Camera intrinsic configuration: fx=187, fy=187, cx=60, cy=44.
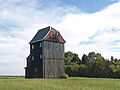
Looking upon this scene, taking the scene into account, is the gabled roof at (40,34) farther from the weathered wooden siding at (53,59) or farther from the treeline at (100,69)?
the treeline at (100,69)

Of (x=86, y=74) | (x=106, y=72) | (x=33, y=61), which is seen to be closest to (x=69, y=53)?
(x=86, y=74)

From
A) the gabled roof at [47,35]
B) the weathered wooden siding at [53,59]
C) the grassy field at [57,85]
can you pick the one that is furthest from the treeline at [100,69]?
the grassy field at [57,85]

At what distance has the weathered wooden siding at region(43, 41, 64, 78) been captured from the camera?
157 ft

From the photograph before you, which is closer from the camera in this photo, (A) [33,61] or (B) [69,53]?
(A) [33,61]

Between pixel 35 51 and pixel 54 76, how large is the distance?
8472 mm

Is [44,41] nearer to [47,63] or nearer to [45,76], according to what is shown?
[47,63]

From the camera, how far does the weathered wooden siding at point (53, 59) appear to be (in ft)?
157

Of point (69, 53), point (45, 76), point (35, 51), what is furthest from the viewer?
point (69, 53)

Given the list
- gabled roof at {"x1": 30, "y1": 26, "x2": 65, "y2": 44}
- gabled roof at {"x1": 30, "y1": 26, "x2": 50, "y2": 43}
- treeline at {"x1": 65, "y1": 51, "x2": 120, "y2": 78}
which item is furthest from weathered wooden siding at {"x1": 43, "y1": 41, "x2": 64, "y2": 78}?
treeline at {"x1": 65, "y1": 51, "x2": 120, "y2": 78}

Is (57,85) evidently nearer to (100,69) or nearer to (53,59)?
(53,59)

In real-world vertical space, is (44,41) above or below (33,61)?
above

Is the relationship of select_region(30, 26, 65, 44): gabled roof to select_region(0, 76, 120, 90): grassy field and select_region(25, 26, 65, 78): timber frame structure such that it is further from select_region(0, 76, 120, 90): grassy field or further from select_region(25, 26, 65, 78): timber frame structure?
select_region(0, 76, 120, 90): grassy field

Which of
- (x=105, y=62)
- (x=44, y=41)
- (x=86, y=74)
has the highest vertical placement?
(x=44, y=41)

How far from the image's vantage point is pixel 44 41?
48.1 m
